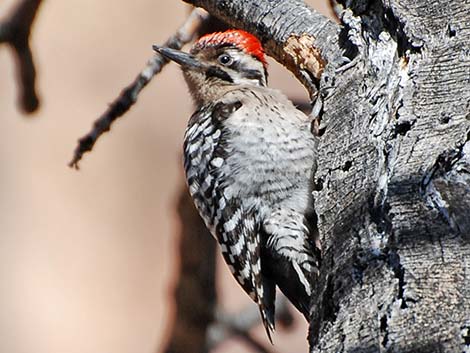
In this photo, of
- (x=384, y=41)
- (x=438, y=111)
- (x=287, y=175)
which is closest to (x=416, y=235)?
(x=438, y=111)

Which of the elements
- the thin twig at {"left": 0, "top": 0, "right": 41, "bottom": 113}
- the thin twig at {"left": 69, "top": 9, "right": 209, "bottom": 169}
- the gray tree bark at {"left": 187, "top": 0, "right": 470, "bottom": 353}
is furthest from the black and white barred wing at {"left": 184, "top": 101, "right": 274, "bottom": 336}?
the gray tree bark at {"left": 187, "top": 0, "right": 470, "bottom": 353}

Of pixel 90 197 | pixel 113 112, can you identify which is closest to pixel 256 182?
pixel 113 112

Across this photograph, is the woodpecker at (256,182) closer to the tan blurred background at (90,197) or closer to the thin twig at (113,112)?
the thin twig at (113,112)

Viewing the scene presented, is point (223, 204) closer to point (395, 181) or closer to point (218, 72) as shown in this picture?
point (218, 72)

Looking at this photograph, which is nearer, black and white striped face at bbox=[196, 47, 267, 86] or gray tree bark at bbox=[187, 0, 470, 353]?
gray tree bark at bbox=[187, 0, 470, 353]

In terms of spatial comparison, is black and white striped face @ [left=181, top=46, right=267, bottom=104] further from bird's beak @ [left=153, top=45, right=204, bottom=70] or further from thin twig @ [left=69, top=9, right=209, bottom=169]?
thin twig @ [left=69, top=9, right=209, bottom=169]

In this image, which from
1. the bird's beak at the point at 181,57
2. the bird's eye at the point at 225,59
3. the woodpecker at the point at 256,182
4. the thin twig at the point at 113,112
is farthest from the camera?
the bird's eye at the point at 225,59

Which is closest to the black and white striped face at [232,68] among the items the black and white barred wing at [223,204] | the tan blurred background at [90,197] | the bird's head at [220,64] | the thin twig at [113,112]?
the bird's head at [220,64]
